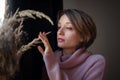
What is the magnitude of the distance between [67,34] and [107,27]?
626mm

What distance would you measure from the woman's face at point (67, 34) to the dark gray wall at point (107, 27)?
517 mm

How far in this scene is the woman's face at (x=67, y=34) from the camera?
3.32 ft

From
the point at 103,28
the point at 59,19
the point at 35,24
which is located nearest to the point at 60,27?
the point at 59,19

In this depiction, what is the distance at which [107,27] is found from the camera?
1.58m

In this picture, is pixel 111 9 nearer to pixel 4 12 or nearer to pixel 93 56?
pixel 93 56

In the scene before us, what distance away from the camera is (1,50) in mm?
818

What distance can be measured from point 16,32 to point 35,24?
0.24m

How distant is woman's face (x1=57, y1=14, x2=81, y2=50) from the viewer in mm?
1011

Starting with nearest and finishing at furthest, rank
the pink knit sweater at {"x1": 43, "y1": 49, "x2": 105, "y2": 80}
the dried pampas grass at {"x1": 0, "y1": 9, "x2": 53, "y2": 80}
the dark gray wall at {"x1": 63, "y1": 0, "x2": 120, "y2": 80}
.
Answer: the dried pampas grass at {"x1": 0, "y1": 9, "x2": 53, "y2": 80} < the pink knit sweater at {"x1": 43, "y1": 49, "x2": 105, "y2": 80} < the dark gray wall at {"x1": 63, "y1": 0, "x2": 120, "y2": 80}

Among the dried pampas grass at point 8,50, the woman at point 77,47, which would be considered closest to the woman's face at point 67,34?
the woman at point 77,47

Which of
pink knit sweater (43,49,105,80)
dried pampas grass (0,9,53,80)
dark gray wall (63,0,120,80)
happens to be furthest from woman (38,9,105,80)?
dark gray wall (63,0,120,80)

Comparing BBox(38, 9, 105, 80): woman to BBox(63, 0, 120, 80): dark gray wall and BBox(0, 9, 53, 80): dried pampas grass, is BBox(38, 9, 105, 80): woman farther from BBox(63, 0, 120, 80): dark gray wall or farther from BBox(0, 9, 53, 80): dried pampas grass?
BBox(63, 0, 120, 80): dark gray wall

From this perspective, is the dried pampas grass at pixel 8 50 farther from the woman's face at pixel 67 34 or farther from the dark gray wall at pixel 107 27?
the dark gray wall at pixel 107 27

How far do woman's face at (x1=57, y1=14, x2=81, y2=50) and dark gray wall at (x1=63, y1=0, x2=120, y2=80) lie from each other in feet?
1.69
